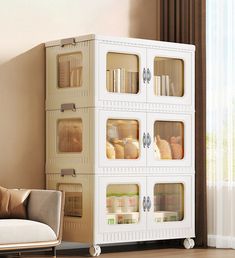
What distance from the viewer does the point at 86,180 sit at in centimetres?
625

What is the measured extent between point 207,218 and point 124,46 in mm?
1711

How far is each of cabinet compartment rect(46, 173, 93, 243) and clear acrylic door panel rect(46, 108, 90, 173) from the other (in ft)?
0.31

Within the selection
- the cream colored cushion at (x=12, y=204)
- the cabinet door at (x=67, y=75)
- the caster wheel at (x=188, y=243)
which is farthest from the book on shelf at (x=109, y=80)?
the caster wheel at (x=188, y=243)

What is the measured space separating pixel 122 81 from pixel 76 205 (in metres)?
1.08

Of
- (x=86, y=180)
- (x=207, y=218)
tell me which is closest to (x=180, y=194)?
(x=207, y=218)

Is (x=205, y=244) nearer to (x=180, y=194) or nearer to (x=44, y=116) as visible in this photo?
(x=180, y=194)

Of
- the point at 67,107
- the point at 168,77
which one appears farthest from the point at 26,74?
the point at 168,77

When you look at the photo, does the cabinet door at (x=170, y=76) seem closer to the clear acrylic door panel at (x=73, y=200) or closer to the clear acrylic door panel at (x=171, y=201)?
the clear acrylic door panel at (x=171, y=201)

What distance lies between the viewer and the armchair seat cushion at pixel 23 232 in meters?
5.44

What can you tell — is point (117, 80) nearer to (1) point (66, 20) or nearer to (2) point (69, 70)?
(2) point (69, 70)

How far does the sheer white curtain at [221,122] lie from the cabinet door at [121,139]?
70 centimetres

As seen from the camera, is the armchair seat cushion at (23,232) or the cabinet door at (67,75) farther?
the cabinet door at (67,75)

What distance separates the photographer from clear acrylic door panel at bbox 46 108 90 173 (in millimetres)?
6281

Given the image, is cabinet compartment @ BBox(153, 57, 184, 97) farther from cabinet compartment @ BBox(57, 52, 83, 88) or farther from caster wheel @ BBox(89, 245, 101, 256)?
caster wheel @ BBox(89, 245, 101, 256)
